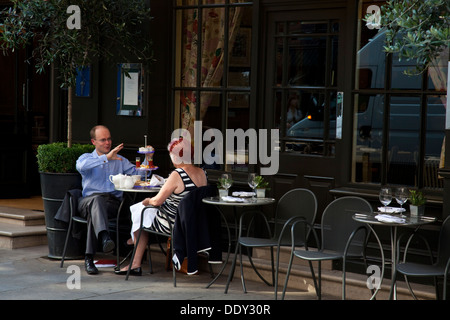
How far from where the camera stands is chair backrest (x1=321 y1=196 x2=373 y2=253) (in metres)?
6.47

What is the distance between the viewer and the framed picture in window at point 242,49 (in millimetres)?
8109

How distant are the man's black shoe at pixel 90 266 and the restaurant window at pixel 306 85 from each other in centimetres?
227

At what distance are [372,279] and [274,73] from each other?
2499 millimetres

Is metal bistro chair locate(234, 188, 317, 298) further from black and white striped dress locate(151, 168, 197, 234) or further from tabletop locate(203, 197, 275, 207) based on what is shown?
black and white striped dress locate(151, 168, 197, 234)

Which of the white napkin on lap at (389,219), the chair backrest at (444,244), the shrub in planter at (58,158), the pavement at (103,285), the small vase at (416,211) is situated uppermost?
the shrub in planter at (58,158)

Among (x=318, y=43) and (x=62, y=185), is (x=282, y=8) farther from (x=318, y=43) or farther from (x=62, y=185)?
(x=62, y=185)

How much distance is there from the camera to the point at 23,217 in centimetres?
905

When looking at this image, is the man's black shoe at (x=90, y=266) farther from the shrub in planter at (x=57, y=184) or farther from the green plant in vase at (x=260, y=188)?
the green plant in vase at (x=260, y=188)

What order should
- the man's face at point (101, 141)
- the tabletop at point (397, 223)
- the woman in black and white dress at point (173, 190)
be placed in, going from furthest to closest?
the man's face at point (101, 141)
the woman in black and white dress at point (173, 190)
the tabletop at point (397, 223)

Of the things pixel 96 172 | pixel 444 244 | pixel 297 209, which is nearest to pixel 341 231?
pixel 297 209

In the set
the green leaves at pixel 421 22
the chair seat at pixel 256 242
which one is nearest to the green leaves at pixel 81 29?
the chair seat at pixel 256 242

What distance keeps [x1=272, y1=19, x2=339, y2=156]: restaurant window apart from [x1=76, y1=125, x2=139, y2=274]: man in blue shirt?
1.71 m

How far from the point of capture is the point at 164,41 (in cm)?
869
